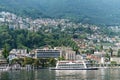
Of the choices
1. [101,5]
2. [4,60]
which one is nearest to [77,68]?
[4,60]

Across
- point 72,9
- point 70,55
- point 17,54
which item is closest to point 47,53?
point 70,55

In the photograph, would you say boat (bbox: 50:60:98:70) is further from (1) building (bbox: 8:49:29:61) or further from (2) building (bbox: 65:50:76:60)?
(2) building (bbox: 65:50:76:60)

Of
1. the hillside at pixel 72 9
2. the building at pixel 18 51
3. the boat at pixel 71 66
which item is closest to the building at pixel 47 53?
the building at pixel 18 51

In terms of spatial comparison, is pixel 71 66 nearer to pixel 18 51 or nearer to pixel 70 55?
pixel 70 55

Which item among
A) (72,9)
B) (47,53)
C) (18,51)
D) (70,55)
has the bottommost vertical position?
(70,55)

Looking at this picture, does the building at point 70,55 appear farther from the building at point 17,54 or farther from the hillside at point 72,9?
the hillside at point 72,9

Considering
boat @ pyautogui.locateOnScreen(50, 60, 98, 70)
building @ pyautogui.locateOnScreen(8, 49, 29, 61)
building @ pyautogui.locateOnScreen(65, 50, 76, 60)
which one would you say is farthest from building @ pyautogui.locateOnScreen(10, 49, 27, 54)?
boat @ pyautogui.locateOnScreen(50, 60, 98, 70)

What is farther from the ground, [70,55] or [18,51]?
[18,51]
